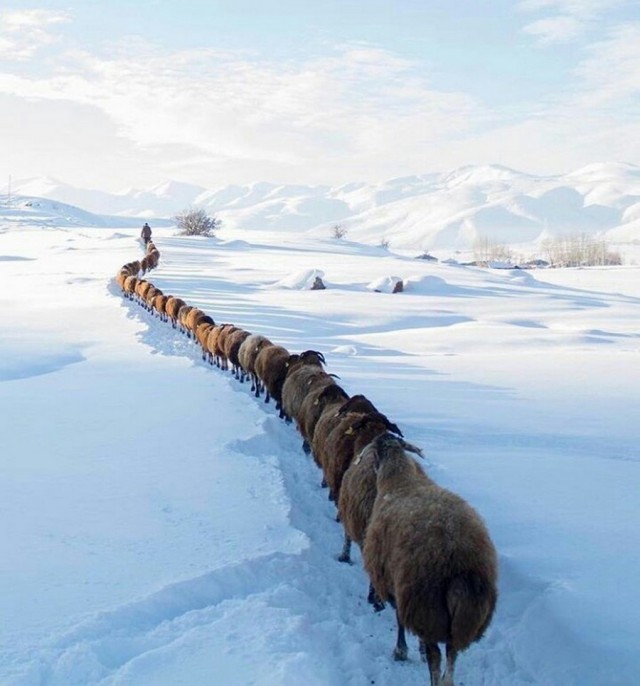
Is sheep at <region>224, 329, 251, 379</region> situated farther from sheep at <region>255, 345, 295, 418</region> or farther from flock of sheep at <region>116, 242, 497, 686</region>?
flock of sheep at <region>116, 242, 497, 686</region>

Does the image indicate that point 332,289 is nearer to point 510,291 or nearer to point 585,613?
point 510,291

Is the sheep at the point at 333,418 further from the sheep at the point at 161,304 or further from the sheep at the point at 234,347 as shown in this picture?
the sheep at the point at 161,304

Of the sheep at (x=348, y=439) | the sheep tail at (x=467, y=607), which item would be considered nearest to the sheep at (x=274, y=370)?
the sheep at (x=348, y=439)

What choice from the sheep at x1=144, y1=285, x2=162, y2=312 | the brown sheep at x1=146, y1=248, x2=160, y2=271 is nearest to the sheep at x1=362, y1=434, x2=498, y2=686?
the sheep at x1=144, y1=285, x2=162, y2=312

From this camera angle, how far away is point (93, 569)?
167 inches

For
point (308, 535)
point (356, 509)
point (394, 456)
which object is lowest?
point (308, 535)

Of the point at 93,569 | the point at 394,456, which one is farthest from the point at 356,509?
the point at 93,569

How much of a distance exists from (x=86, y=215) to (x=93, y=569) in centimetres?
10088

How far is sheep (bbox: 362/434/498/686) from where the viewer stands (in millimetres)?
3172

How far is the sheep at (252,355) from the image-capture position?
10430 mm

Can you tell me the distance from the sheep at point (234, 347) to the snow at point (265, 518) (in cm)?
31

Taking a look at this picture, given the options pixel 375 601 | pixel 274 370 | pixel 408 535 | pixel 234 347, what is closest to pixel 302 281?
pixel 234 347

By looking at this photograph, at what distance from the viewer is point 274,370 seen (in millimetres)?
9484

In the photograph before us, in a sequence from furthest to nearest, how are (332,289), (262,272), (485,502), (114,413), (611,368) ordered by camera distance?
(262,272) < (332,289) < (611,368) < (114,413) < (485,502)
